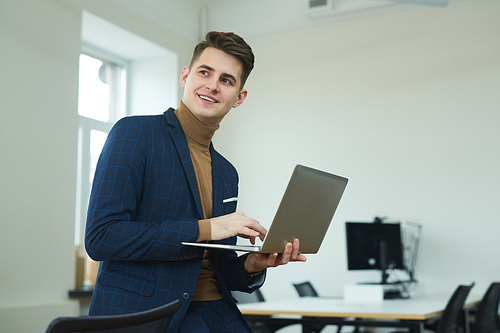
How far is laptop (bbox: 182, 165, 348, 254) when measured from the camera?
127cm

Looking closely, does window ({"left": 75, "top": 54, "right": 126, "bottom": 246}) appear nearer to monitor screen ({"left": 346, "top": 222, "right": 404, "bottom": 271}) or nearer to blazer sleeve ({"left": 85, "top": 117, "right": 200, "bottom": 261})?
monitor screen ({"left": 346, "top": 222, "right": 404, "bottom": 271})

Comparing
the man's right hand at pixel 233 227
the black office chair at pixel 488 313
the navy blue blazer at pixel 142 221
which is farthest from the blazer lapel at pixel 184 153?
the black office chair at pixel 488 313

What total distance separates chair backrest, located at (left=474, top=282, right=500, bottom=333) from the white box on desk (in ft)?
2.54

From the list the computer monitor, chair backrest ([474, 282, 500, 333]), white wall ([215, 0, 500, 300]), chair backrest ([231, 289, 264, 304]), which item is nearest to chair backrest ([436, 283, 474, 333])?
chair backrest ([474, 282, 500, 333])

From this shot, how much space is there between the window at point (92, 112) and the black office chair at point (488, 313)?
11.1ft

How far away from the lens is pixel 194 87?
1.58m

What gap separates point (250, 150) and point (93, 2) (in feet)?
7.77

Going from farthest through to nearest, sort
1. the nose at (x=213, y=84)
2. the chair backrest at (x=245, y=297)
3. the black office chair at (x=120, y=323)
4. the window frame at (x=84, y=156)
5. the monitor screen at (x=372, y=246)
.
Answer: the window frame at (x=84, y=156) < the monitor screen at (x=372, y=246) < the chair backrest at (x=245, y=297) < the nose at (x=213, y=84) < the black office chair at (x=120, y=323)

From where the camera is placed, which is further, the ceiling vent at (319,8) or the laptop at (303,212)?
the ceiling vent at (319,8)

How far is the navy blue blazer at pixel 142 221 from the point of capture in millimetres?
1241

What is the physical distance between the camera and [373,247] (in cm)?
449

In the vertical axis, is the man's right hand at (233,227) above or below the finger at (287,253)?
above

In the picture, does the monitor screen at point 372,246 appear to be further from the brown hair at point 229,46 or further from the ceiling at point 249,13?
the brown hair at point 229,46

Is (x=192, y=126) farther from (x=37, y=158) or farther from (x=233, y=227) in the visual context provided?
(x=37, y=158)
